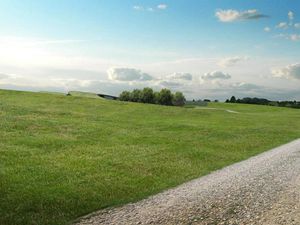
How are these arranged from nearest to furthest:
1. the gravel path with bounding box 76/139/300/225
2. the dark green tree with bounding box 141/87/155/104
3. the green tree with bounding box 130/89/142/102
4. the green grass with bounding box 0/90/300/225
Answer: the gravel path with bounding box 76/139/300/225, the green grass with bounding box 0/90/300/225, the dark green tree with bounding box 141/87/155/104, the green tree with bounding box 130/89/142/102

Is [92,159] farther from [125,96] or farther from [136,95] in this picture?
[125,96]

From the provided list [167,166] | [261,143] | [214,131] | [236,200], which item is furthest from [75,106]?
[236,200]

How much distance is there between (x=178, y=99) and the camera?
142 meters

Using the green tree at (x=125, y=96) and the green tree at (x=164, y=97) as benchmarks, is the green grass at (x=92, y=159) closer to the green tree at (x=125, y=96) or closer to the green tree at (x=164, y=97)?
the green tree at (x=164, y=97)

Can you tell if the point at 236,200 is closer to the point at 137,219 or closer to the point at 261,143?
the point at 137,219

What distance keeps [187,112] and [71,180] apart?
2339 inches

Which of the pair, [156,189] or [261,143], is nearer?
[156,189]

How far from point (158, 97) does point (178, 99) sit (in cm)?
636

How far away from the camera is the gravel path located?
51.4 ft

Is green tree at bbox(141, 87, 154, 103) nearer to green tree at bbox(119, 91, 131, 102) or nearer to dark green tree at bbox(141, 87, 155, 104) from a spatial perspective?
dark green tree at bbox(141, 87, 155, 104)

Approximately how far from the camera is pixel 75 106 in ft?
253

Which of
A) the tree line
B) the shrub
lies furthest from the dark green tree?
the tree line

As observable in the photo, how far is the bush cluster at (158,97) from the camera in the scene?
140075 millimetres

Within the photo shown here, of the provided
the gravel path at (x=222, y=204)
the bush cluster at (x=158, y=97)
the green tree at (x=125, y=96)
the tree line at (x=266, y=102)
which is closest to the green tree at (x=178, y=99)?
the bush cluster at (x=158, y=97)
